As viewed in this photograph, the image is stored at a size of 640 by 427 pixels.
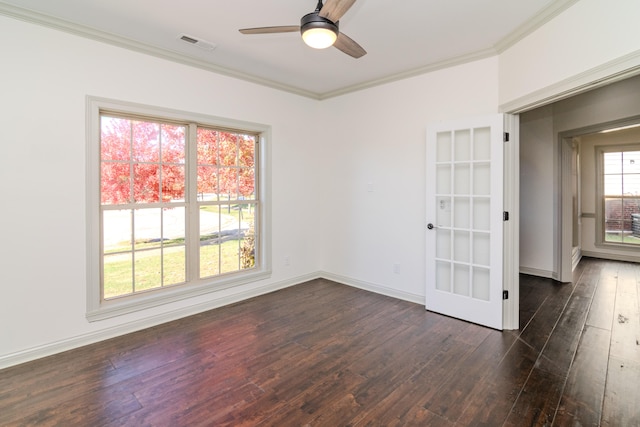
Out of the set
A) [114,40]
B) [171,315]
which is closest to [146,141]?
[114,40]

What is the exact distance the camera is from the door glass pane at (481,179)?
3275mm

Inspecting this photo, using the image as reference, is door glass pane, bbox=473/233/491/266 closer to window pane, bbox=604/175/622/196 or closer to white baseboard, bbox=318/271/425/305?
white baseboard, bbox=318/271/425/305

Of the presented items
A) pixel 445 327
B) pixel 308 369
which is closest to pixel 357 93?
pixel 445 327

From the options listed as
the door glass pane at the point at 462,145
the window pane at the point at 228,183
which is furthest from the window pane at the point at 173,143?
the door glass pane at the point at 462,145

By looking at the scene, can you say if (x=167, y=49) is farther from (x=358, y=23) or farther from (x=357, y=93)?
(x=357, y=93)

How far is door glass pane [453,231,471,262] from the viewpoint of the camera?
11.3ft

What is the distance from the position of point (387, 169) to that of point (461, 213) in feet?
3.83

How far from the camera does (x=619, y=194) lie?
6.41m

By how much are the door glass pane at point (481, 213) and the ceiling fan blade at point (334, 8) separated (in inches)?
93.5

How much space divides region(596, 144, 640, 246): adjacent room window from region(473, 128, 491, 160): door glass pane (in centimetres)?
519

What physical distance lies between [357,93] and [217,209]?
258cm

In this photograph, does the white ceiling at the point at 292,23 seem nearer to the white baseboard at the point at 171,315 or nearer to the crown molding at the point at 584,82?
the crown molding at the point at 584,82

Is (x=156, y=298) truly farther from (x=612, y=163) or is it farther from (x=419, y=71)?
(x=612, y=163)

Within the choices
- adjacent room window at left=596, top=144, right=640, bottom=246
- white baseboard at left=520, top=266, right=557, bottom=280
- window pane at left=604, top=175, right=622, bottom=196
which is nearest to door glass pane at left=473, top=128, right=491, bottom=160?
white baseboard at left=520, top=266, right=557, bottom=280
